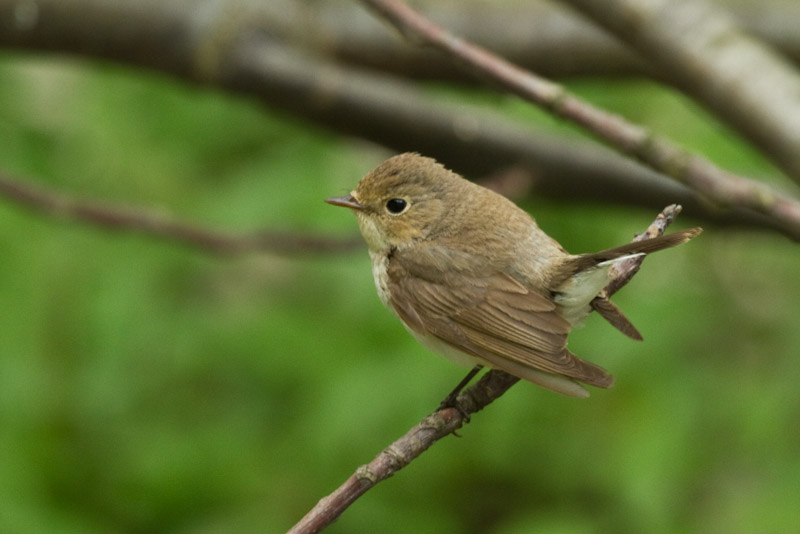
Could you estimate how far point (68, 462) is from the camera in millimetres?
4242

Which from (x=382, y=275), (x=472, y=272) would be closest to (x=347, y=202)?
(x=382, y=275)

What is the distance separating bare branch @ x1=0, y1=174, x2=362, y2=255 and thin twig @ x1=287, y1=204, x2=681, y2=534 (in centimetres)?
113

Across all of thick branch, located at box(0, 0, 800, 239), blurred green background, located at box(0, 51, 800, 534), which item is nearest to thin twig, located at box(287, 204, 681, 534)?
blurred green background, located at box(0, 51, 800, 534)

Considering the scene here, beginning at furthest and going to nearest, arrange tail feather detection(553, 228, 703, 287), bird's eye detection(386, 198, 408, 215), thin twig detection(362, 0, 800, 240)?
bird's eye detection(386, 198, 408, 215) → tail feather detection(553, 228, 703, 287) → thin twig detection(362, 0, 800, 240)

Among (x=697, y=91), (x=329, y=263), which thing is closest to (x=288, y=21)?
(x=329, y=263)

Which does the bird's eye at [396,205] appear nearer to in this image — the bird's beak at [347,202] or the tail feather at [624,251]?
the bird's beak at [347,202]

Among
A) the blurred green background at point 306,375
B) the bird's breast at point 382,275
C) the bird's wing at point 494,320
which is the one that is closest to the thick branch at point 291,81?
the blurred green background at point 306,375

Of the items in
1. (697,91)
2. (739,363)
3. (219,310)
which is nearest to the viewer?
(697,91)

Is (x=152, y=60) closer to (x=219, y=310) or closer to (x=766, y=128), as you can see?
(x=219, y=310)

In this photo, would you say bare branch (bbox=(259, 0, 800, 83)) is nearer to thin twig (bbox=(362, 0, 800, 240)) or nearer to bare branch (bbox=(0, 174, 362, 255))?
bare branch (bbox=(0, 174, 362, 255))

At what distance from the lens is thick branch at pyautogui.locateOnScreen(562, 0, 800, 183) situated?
2.59m

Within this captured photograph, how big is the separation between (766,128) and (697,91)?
26 cm

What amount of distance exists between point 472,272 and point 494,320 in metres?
0.23

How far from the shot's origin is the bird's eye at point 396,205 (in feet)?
10.8
